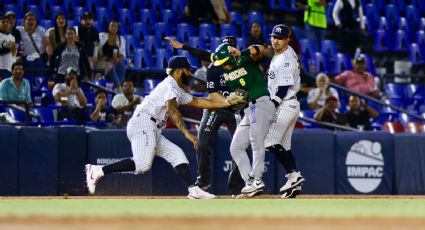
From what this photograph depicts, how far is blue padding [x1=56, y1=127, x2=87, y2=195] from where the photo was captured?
15.9m

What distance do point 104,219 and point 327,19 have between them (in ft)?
48.2

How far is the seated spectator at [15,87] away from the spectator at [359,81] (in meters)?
6.06

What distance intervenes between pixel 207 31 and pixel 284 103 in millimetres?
7178

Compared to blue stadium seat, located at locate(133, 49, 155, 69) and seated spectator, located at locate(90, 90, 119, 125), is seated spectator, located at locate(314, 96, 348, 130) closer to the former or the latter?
blue stadium seat, located at locate(133, 49, 155, 69)

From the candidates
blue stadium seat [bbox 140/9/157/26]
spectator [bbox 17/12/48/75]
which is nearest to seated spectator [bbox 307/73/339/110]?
blue stadium seat [bbox 140/9/157/26]

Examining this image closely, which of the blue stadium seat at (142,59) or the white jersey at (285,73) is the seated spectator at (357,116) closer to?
the blue stadium seat at (142,59)

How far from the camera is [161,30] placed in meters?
20.5

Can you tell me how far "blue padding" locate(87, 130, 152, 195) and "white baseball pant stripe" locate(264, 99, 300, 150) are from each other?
2993mm

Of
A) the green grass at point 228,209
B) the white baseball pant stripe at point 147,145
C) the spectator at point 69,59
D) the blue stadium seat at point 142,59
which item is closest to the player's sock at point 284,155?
the white baseball pant stripe at point 147,145

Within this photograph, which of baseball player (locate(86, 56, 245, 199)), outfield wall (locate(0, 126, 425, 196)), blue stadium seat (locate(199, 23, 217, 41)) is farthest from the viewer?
blue stadium seat (locate(199, 23, 217, 41))

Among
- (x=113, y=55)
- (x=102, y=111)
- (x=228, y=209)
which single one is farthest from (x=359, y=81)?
(x=228, y=209)

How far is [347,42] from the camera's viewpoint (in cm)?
2280

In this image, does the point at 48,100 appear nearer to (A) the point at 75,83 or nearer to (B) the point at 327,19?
(A) the point at 75,83

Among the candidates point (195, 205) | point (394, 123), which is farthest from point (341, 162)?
point (195, 205)
